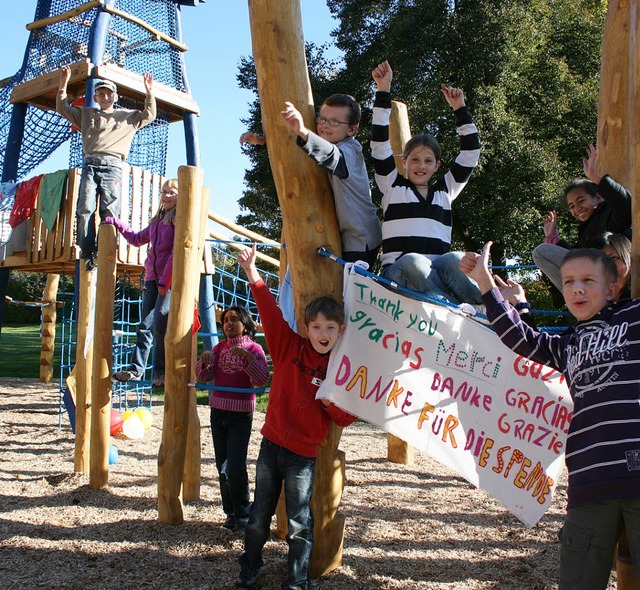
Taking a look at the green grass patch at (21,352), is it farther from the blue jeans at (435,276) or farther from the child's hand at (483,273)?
the child's hand at (483,273)

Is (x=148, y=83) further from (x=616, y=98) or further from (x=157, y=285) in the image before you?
(x=616, y=98)

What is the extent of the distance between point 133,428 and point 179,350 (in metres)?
3.77

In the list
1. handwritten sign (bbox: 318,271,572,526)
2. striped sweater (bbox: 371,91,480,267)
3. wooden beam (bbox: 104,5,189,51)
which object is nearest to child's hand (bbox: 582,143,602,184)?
striped sweater (bbox: 371,91,480,267)

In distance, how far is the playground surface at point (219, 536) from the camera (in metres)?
3.74

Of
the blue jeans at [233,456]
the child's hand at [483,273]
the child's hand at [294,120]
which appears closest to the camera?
the child's hand at [483,273]

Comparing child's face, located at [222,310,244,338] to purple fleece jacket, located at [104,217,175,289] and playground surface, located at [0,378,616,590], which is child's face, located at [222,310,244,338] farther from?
playground surface, located at [0,378,616,590]

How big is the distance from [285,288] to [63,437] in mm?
5397

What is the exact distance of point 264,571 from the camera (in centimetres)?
377

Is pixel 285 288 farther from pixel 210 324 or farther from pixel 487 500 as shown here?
pixel 210 324

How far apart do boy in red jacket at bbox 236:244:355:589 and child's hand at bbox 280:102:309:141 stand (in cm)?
66

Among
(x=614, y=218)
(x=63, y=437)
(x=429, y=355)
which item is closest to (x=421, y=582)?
(x=429, y=355)

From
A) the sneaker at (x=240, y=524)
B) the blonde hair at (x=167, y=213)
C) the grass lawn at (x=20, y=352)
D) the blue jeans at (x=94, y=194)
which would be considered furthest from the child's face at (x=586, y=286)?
the grass lawn at (x=20, y=352)

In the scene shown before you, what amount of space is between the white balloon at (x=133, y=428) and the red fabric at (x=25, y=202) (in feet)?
9.13

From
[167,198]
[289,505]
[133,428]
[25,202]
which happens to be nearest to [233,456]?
[289,505]
